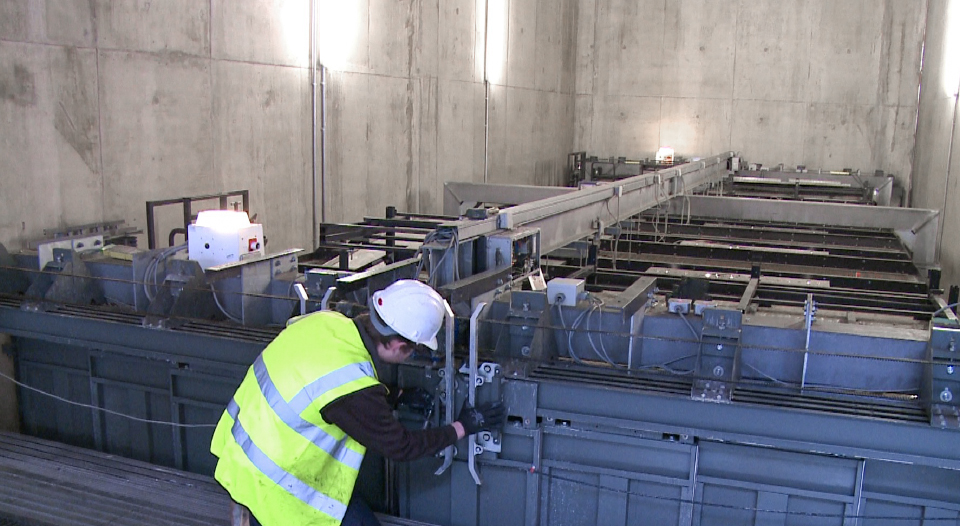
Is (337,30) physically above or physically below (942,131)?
above

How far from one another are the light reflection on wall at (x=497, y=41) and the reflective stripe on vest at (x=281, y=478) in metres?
9.36

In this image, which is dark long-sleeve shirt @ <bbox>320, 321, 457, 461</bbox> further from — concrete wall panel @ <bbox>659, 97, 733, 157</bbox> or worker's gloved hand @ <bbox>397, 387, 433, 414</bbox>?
concrete wall panel @ <bbox>659, 97, 733, 157</bbox>

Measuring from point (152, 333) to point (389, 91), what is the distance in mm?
5556

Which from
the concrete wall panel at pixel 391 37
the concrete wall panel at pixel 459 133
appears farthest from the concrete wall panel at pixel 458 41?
the concrete wall panel at pixel 391 37

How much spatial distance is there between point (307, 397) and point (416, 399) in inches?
28.0

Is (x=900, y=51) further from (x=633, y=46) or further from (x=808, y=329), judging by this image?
(x=808, y=329)

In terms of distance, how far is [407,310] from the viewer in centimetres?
261

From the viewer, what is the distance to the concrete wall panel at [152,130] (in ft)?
17.0

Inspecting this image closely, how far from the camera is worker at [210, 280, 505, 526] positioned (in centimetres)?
255

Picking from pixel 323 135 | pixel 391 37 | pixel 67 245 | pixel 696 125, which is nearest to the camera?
pixel 67 245

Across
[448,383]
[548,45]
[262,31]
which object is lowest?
[448,383]

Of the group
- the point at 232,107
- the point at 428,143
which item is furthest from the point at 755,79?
the point at 232,107

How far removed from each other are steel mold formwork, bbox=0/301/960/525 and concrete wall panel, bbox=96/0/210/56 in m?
2.38

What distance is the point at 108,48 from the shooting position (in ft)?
16.8
